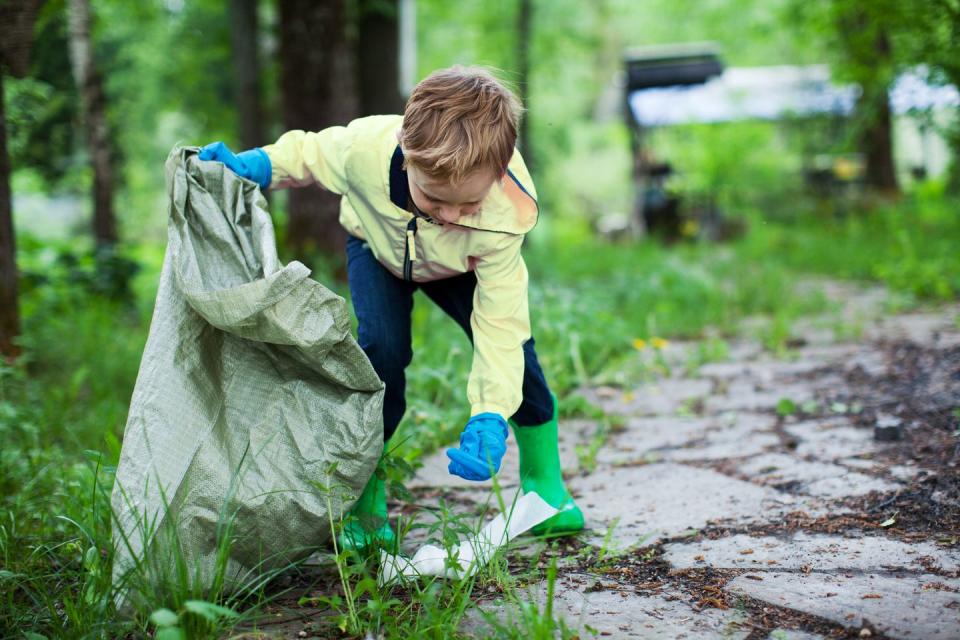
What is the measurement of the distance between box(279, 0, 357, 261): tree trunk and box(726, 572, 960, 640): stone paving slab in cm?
468

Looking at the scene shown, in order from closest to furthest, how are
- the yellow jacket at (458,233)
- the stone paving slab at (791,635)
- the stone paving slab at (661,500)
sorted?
the stone paving slab at (791,635)
the yellow jacket at (458,233)
the stone paving slab at (661,500)

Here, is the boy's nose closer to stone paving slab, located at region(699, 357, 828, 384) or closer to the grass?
the grass

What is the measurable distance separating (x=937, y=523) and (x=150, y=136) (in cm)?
1754

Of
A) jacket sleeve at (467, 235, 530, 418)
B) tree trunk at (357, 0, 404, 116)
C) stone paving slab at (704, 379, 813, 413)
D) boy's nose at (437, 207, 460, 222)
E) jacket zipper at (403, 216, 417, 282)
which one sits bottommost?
stone paving slab at (704, 379, 813, 413)

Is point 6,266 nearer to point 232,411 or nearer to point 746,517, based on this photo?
point 232,411

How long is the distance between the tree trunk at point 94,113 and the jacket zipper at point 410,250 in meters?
5.69

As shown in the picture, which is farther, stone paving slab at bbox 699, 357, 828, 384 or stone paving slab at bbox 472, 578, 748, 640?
stone paving slab at bbox 699, 357, 828, 384

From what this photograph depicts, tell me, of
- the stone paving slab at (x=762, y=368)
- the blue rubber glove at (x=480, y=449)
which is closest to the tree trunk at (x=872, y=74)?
the stone paving slab at (x=762, y=368)

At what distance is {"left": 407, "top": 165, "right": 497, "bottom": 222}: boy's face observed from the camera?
6.12 feet

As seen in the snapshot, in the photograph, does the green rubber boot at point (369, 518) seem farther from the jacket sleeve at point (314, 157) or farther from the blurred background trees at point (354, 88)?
the blurred background trees at point (354, 88)

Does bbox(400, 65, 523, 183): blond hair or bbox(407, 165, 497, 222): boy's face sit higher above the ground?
bbox(400, 65, 523, 183): blond hair

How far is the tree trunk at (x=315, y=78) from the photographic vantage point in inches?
239

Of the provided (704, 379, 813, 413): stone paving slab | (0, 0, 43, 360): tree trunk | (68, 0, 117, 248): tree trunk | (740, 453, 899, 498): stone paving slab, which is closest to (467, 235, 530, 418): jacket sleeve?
(740, 453, 899, 498): stone paving slab

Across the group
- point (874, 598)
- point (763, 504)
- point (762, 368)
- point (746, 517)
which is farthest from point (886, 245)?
point (874, 598)
